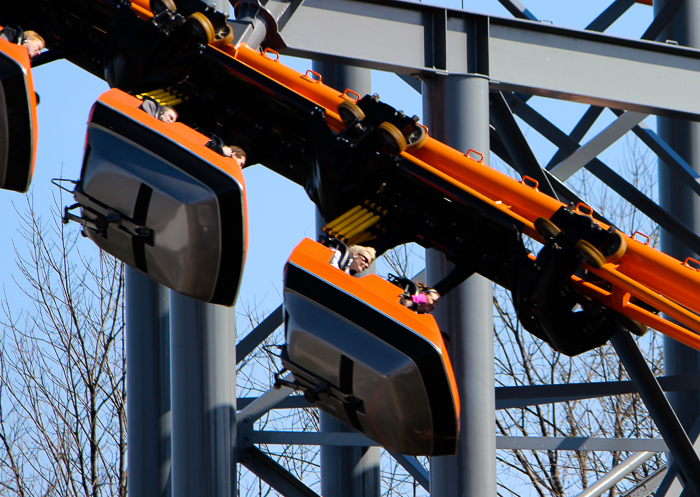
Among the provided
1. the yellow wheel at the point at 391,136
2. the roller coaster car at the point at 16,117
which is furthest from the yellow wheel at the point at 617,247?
the roller coaster car at the point at 16,117

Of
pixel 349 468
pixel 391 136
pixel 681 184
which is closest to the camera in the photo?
pixel 391 136


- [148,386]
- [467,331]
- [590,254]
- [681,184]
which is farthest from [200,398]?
[681,184]

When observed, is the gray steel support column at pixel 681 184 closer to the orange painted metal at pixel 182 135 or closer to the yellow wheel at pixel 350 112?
the yellow wheel at pixel 350 112

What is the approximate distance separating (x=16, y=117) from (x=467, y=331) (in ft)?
7.58

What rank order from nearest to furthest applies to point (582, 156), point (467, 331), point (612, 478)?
point (467, 331) < point (582, 156) < point (612, 478)

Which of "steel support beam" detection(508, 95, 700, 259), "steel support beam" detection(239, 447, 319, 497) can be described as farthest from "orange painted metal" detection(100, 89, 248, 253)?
"steel support beam" detection(239, 447, 319, 497)

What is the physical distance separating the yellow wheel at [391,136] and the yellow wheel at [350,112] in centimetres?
11

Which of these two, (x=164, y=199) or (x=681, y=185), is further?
Answer: (x=681, y=185)

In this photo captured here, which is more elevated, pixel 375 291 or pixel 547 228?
pixel 547 228

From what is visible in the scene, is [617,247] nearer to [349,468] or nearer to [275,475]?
[275,475]

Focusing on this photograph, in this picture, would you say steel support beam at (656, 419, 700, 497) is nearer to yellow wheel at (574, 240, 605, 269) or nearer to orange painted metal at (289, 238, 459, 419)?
yellow wheel at (574, 240, 605, 269)

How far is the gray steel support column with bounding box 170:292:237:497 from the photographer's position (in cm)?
675

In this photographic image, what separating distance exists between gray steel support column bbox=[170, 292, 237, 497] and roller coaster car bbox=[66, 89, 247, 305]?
9.19ft

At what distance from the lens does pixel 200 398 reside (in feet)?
22.3
